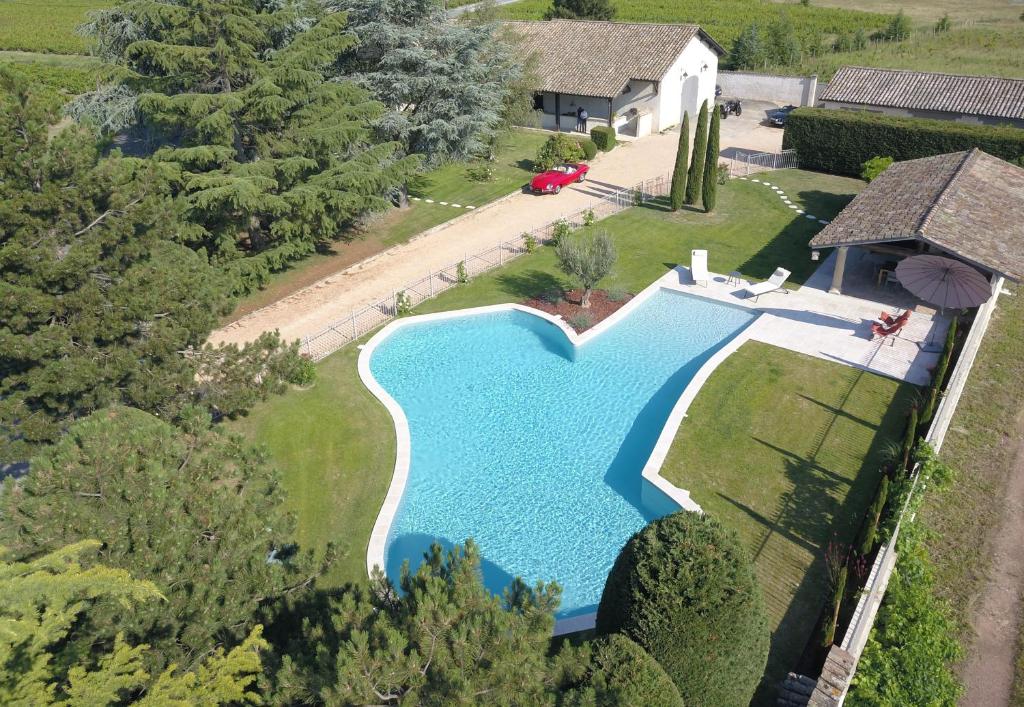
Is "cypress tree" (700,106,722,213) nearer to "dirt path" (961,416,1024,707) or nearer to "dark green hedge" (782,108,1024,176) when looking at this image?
"dark green hedge" (782,108,1024,176)

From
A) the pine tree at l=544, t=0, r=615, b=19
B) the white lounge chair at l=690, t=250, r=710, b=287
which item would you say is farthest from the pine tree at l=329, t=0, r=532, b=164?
the pine tree at l=544, t=0, r=615, b=19

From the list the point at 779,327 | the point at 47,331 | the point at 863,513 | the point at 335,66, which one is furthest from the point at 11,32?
the point at 863,513

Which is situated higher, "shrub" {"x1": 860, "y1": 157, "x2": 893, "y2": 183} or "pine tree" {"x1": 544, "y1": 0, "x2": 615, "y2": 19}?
"pine tree" {"x1": 544, "y1": 0, "x2": 615, "y2": 19}

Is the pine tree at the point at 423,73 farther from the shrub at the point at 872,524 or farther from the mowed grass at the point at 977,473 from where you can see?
the shrub at the point at 872,524

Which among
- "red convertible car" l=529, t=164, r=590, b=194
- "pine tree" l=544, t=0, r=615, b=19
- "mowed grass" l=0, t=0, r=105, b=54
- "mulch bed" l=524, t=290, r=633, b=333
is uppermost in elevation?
"pine tree" l=544, t=0, r=615, b=19

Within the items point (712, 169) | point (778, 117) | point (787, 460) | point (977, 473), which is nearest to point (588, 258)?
point (787, 460)

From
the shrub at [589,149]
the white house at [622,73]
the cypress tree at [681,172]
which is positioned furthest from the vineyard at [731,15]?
the cypress tree at [681,172]

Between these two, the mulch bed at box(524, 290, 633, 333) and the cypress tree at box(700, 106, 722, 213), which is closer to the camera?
the mulch bed at box(524, 290, 633, 333)
